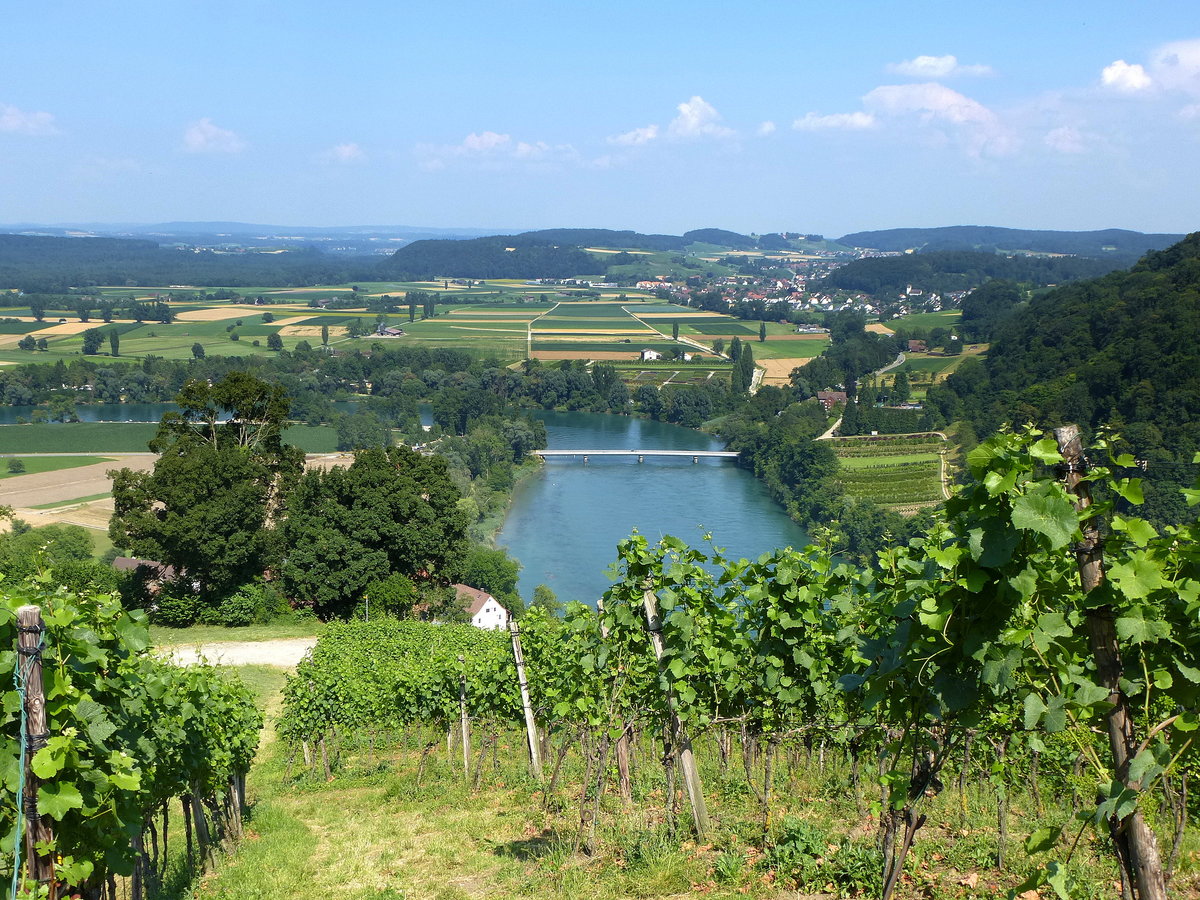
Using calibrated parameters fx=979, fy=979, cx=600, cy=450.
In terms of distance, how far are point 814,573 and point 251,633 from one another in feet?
43.5

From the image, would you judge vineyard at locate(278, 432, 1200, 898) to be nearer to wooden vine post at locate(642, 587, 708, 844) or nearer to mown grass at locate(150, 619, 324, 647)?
wooden vine post at locate(642, 587, 708, 844)

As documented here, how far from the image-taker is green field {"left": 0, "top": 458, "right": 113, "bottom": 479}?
159ft

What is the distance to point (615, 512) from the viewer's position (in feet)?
146

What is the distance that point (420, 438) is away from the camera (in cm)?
5991

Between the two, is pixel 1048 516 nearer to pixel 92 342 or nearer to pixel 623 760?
pixel 623 760

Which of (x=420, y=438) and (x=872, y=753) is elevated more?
(x=872, y=753)

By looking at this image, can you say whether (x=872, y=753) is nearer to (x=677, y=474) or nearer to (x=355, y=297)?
(x=677, y=474)

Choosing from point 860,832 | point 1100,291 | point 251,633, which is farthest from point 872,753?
point 1100,291

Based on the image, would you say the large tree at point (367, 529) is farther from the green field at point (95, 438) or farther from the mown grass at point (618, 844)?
the green field at point (95, 438)

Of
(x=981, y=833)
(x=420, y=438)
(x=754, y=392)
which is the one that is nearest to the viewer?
(x=981, y=833)

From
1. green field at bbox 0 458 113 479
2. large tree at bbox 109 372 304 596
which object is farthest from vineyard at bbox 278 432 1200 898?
green field at bbox 0 458 113 479

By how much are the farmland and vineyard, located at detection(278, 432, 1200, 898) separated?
40879mm

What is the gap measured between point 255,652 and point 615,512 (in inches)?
1181

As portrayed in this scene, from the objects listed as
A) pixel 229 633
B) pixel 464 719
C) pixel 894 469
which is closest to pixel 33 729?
pixel 464 719
